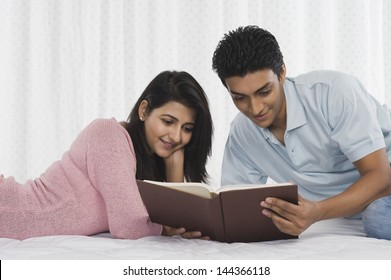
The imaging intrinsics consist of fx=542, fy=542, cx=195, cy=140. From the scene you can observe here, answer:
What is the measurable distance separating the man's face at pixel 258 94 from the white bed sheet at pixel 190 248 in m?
0.43

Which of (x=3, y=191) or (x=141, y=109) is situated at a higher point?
(x=141, y=109)

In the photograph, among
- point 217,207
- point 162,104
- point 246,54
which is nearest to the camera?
point 217,207

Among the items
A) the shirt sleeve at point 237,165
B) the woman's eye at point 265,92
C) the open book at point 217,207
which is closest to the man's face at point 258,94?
the woman's eye at point 265,92

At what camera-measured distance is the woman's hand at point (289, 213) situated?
138 centimetres

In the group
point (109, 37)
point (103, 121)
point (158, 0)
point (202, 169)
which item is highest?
point (158, 0)

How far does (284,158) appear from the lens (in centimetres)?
198

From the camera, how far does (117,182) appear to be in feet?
5.04

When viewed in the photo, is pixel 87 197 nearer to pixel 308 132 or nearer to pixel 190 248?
pixel 190 248

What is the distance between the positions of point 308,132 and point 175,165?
0.48m

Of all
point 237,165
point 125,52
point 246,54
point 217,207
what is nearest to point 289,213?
point 217,207

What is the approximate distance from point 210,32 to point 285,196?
1.83 m
